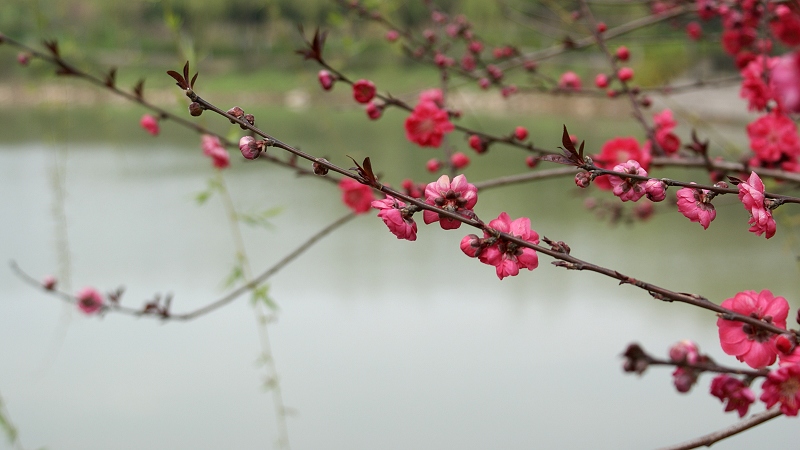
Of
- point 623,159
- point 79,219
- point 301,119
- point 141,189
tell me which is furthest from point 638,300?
point 301,119

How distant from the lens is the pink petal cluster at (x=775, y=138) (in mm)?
690

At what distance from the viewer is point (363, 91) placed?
0.68 metres

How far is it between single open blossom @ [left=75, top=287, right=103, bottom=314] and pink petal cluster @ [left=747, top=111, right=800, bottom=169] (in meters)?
0.80

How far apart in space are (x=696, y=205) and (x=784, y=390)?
0.11 m

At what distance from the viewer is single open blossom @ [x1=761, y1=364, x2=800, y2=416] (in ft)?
1.24

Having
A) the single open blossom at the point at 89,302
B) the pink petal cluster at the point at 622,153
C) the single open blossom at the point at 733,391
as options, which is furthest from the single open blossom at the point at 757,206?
the single open blossom at the point at 89,302

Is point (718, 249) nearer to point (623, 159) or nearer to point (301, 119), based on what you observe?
point (623, 159)

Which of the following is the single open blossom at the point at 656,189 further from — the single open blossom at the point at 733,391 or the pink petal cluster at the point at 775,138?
the pink petal cluster at the point at 775,138

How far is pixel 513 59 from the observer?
43.7 inches

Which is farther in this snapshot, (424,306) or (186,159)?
(186,159)

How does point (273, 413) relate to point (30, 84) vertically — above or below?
below

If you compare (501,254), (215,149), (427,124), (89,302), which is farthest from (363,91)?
(89,302)

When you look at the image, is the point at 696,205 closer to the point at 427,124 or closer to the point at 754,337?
the point at 754,337

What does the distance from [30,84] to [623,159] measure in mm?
876
